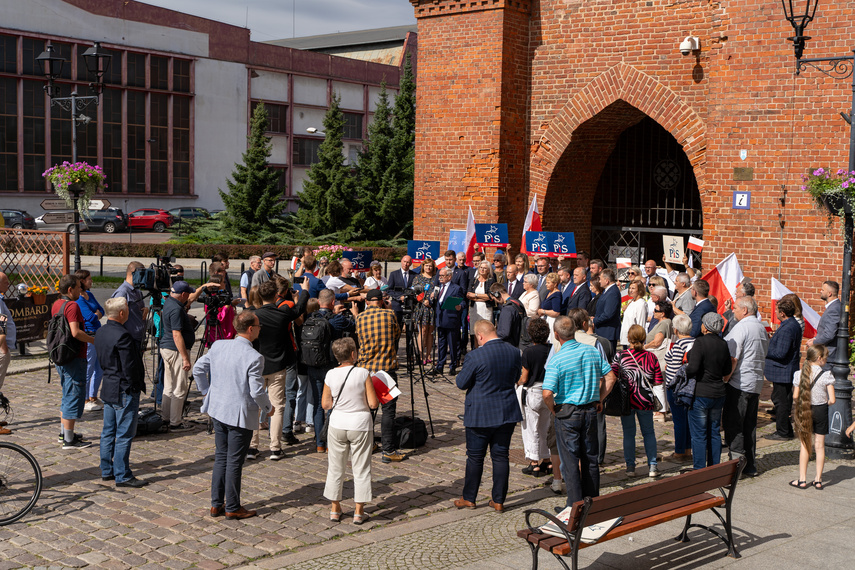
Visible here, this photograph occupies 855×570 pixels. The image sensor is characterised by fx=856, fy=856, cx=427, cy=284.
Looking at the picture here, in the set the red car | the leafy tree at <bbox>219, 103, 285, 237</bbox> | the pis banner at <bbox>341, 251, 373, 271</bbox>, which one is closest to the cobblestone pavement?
the pis banner at <bbox>341, 251, 373, 271</bbox>

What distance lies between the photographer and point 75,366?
893cm

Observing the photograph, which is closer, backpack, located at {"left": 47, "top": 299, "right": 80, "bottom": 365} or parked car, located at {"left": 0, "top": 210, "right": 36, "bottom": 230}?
backpack, located at {"left": 47, "top": 299, "right": 80, "bottom": 365}

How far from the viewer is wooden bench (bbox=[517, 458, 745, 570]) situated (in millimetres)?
5539

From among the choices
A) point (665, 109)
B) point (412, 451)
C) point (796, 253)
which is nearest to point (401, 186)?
point (665, 109)

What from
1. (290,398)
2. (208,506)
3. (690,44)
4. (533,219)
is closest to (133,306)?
(290,398)

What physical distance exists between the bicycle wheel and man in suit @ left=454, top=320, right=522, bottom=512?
3517 mm

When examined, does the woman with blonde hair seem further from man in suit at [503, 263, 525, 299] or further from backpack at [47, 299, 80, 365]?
backpack at [47, 299, 80, 365]

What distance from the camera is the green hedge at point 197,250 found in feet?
102

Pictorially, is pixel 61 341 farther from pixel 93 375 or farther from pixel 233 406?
pixel 233 406

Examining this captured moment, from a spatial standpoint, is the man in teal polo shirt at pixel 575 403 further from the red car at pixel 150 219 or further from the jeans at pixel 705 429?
the red car at pixel 150 219

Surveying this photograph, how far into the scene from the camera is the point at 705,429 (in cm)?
807

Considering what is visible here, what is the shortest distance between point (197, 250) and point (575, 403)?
27435 mm

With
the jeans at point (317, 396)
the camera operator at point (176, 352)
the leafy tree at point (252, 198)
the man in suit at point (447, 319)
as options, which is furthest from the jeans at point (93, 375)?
the leafy tree at point (252, 198)

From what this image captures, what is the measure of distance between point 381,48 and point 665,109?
5192 centimetres
